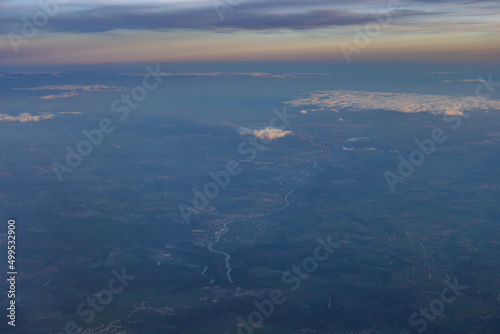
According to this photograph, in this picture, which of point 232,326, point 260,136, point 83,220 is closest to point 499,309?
point 232,326


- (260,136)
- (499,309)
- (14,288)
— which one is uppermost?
(260,136)

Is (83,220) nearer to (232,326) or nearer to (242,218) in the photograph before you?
(242,218)

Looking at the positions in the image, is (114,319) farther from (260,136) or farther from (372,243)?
(260,136)

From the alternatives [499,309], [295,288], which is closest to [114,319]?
[295,288]

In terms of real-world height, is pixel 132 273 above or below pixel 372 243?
below

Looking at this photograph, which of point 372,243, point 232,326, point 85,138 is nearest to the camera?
point 232,326

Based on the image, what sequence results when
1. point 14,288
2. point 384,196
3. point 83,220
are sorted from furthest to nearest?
1. point 384,196
2. point 83,220
3. point 14,288

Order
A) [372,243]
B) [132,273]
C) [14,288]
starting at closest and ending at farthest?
[14,288] → [132,273] → [372,243]

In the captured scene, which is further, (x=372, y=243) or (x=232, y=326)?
(x=372, y=243)

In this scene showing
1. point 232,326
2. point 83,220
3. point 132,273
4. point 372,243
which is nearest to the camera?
point 232,326
